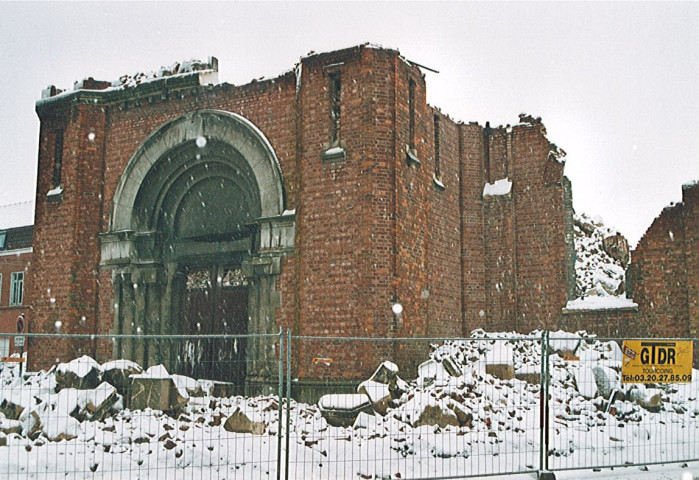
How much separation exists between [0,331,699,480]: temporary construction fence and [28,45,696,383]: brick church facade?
1261mm

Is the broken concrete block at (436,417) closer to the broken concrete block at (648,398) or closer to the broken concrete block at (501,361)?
the broken concrete block at (501,361)

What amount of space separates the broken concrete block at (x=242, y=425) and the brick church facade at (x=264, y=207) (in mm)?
3681

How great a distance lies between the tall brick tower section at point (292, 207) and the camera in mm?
12680

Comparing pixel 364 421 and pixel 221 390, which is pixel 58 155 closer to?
pixel 221 390

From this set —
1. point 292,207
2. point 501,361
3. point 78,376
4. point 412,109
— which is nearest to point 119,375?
point 78,376

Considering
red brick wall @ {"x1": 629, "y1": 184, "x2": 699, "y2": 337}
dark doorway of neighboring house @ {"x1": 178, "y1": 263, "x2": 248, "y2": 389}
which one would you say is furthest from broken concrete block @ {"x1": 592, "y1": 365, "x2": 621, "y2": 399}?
dark doorway of neighboring house @ {"x1": 178, "y1": 263, "x2": 248, "y2": 389}

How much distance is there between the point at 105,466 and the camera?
8.01 metres

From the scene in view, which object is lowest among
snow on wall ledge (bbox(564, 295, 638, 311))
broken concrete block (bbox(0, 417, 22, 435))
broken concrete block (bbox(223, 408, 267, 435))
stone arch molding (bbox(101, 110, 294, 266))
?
broken concrete block (bbox(0, 417, 22, 435))

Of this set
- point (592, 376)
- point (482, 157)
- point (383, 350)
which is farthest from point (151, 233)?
point (592, 376)

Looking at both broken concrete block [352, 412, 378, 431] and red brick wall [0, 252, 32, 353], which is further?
red brick wall [0, 252, 32, 353]

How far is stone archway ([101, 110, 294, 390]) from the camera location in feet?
48.3

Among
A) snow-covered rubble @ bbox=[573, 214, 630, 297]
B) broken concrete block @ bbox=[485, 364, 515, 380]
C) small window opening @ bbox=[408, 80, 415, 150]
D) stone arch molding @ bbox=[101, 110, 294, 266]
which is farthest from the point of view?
snow-covered rubble @ bbox=[573, 214, 630, 297]

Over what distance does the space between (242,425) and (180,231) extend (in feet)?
25.1

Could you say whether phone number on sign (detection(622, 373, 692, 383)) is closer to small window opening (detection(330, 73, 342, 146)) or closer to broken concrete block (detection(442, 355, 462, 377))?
broken concrete block (detection(442, 355, 462, 377))
